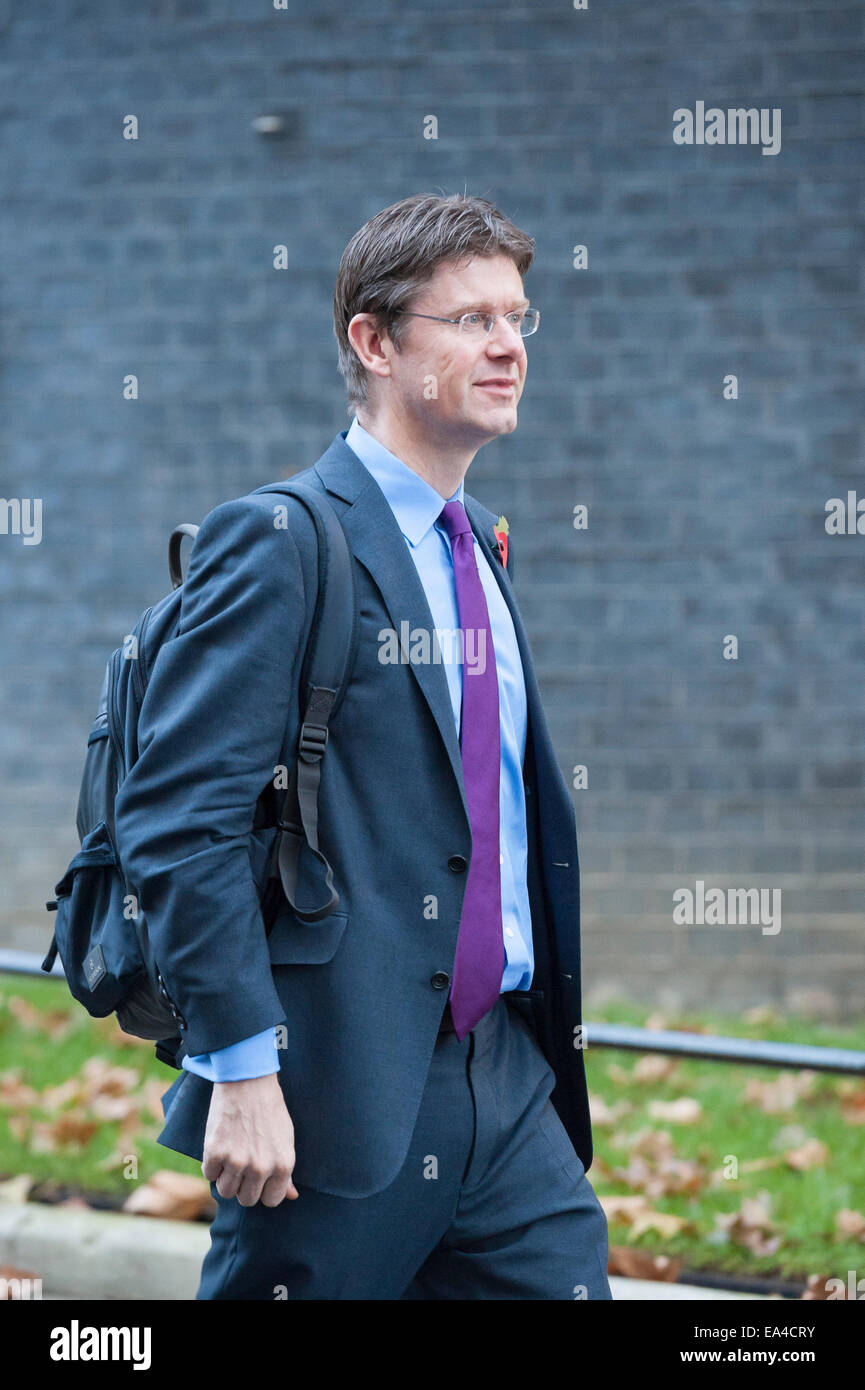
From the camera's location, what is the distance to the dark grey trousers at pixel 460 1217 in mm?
2064

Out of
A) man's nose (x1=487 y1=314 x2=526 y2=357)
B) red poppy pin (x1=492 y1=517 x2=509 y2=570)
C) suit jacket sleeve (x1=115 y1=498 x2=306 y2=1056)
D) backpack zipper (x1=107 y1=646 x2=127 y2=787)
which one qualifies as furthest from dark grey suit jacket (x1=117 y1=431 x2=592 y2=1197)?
red poppy pin (x1=492 y1=517 x2=509 y2=570)

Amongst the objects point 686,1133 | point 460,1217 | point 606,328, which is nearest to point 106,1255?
point 686,1133

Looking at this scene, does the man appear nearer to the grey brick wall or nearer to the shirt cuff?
the shirt cuff

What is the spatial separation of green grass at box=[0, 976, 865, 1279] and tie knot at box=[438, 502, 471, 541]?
1.77 m

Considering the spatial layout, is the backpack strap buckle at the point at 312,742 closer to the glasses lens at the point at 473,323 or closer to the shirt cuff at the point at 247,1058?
the shirt cuff at the point at 247,1058

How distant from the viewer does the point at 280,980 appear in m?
2.05

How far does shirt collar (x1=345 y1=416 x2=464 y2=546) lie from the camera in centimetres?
229

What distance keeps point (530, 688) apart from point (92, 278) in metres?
4.60

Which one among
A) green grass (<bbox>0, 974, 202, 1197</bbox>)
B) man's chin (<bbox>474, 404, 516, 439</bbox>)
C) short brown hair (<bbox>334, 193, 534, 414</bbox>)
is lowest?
green grass (<bbox>0, 974, 202, 1197</bbox>)

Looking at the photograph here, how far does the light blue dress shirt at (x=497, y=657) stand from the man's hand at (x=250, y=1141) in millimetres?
471

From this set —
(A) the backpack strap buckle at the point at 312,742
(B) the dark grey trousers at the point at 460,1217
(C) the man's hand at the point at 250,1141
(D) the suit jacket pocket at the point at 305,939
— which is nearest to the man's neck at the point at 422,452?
(A) the backpack strap buckle at the point at 312,742

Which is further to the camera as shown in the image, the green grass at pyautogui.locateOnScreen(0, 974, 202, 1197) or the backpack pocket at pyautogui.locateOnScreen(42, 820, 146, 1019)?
the green grass at pyautogui.locateOnScreen(0, 974, 202, 1197)

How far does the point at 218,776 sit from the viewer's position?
6.40ft

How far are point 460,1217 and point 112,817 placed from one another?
0.81 m
